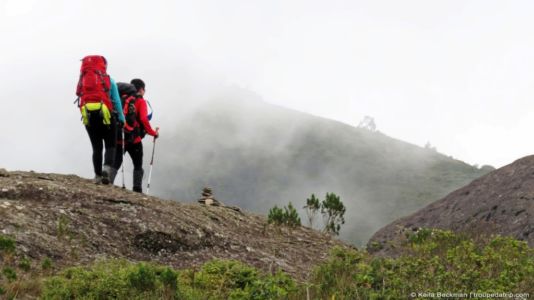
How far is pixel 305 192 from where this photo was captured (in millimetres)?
126750

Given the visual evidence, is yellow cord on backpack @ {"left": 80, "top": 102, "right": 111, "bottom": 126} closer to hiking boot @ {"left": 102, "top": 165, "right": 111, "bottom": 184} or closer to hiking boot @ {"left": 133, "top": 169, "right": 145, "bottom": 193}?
hiking boot @ {"left": 102, "top": 165, "right": 111, "bottom": 184}

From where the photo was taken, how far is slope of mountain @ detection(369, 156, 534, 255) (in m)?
14.5

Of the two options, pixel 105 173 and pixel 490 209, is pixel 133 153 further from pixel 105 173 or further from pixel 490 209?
pixel 490 209

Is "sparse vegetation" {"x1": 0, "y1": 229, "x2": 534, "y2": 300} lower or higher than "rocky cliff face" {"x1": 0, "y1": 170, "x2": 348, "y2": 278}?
lower

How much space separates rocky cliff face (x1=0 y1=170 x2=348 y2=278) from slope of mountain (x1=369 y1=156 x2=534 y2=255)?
377 cm

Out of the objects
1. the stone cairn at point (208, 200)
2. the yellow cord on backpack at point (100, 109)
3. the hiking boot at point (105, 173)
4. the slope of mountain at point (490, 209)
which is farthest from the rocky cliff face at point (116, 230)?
the slope of mountain at point (490, 209)

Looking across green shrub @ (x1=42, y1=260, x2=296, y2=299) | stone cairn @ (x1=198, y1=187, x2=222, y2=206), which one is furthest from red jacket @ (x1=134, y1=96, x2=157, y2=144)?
green shrub @ (x1=42, y1=260, x2=296, y2=299)

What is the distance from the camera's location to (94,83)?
1026cm

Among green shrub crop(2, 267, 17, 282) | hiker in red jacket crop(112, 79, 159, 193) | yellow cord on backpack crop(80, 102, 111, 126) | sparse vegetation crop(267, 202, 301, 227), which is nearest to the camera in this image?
green shrub crop(2, 267, 17, 282)

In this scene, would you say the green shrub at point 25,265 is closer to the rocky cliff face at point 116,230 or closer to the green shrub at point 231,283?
the rocky cliff face at point 116,230

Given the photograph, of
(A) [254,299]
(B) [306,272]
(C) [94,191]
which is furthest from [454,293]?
(C) [94,191]

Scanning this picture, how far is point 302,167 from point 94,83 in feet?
429

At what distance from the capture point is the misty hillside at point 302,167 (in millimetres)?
109562

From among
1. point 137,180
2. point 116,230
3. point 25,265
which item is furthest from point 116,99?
point 25,265
